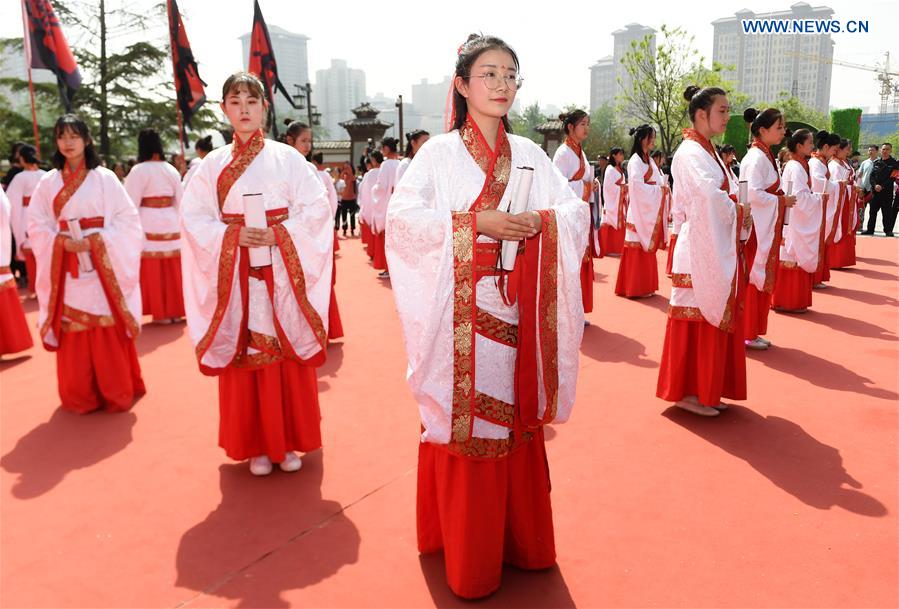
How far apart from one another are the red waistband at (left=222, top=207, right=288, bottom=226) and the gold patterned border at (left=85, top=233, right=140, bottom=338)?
1.68 m

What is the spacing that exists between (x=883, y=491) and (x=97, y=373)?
4.88 m

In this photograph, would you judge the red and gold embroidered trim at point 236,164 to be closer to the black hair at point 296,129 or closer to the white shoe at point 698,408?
the black hair at point 296,129

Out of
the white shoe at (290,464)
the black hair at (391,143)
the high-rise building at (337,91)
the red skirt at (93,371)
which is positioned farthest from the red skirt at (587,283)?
the high-rise building at (337,91)

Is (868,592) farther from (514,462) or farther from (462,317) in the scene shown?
(462,317)

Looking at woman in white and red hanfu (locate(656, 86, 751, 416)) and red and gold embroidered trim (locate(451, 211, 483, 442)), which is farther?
woman in white and red hanfu (locate(656, 86, 751, 416))

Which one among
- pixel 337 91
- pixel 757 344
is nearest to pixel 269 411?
pixel 757 344

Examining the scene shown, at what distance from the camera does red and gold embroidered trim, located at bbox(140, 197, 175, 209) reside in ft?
23.2

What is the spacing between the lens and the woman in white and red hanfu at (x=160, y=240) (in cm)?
701

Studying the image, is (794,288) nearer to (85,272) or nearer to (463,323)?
(463,323)

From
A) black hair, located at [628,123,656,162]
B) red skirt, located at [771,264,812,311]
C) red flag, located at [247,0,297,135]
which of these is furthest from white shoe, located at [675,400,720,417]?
red flag, located at [247,0,297,135]

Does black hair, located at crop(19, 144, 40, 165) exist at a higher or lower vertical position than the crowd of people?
higher

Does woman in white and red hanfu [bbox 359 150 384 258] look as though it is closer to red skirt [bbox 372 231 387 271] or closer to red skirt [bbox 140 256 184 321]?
red skirt [bbox 372 231 387 271]

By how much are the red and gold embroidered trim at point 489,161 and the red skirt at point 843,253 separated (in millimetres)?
9298

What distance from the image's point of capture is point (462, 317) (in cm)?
233
